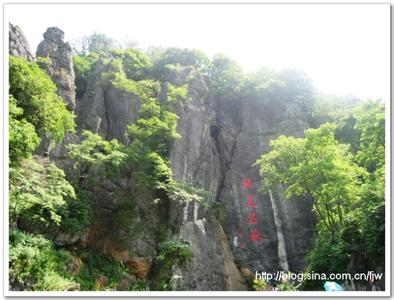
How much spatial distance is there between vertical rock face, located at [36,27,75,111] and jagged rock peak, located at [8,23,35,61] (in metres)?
1.41

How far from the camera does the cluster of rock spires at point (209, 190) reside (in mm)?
10227

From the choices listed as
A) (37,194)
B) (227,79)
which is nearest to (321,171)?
(37,194)

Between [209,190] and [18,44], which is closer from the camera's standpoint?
[18,44]

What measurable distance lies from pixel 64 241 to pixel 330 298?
6.18m

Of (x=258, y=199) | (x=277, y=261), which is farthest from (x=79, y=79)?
(x=277, y=261)

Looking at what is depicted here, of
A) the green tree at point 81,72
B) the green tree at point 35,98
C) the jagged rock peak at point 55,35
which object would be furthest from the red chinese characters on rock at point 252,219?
the jagged rock peak at point 55,35

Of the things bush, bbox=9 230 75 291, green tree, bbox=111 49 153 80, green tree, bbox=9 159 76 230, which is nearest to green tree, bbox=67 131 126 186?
green tree, bbox=9 159 76 230

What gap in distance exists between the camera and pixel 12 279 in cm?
640

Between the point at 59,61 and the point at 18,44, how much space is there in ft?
10.8

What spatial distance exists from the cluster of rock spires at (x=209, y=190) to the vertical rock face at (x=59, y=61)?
0.04 meters

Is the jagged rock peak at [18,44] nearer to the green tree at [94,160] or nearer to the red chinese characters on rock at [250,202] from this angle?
the green tree at [94,160]

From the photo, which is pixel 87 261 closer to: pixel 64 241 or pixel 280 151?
pixel 64 241

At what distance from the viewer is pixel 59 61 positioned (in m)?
14.2

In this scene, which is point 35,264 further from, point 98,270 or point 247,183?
point 247,183
